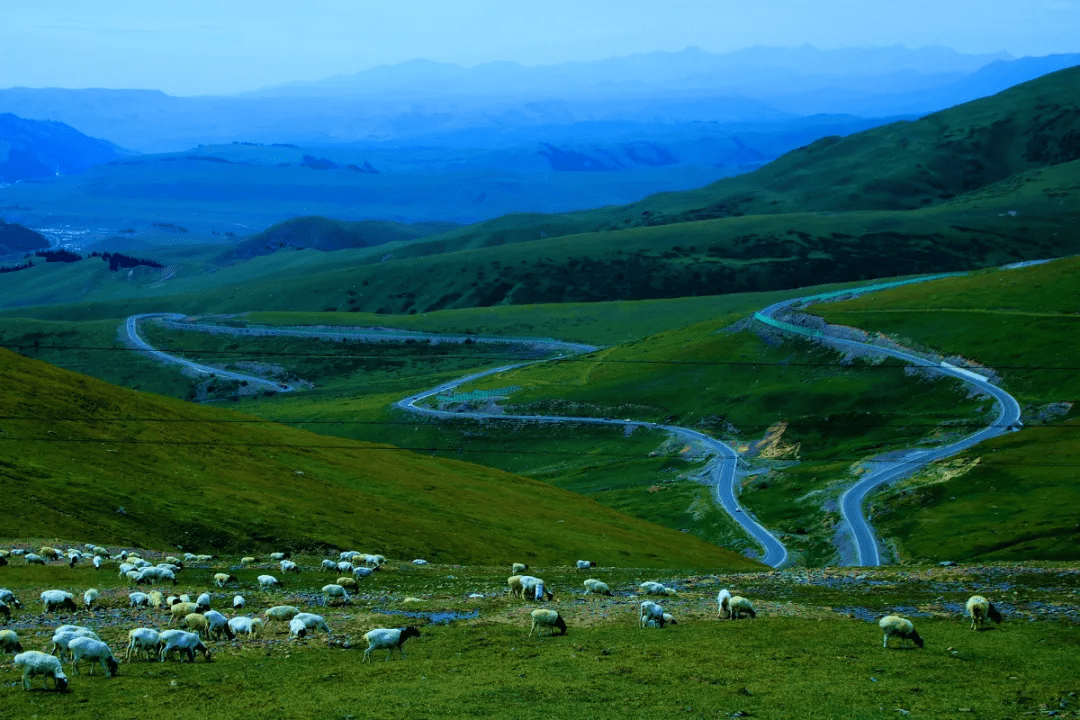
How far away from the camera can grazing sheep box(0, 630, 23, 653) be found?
34625 millimetres

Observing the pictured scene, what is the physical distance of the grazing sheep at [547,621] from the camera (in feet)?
135

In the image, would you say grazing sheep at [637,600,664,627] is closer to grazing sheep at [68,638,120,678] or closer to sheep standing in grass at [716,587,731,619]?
sheep standing in grass at [716,587,731,619]

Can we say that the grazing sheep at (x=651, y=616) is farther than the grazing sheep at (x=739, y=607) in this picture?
No

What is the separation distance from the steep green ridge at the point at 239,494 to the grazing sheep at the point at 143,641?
2451cm

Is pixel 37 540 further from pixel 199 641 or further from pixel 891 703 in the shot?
pixel 891 703

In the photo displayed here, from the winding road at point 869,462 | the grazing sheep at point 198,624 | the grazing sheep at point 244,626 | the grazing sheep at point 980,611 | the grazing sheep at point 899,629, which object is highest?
the grazing sheep at point 198,624

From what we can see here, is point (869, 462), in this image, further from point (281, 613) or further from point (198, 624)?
point (198, 624)

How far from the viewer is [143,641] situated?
1389 inches

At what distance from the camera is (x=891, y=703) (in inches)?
1265

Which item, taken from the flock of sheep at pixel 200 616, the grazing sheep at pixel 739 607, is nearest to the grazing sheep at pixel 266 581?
the flock of sheep at pixel 200 616

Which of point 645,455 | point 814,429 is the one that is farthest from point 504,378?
point 814,429

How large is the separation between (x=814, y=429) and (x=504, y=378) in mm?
76155


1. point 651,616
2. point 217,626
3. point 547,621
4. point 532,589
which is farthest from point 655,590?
point 217,626

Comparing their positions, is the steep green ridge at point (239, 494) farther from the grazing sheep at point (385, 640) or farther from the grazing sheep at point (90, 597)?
the grazing sheep at point (385, 640)
